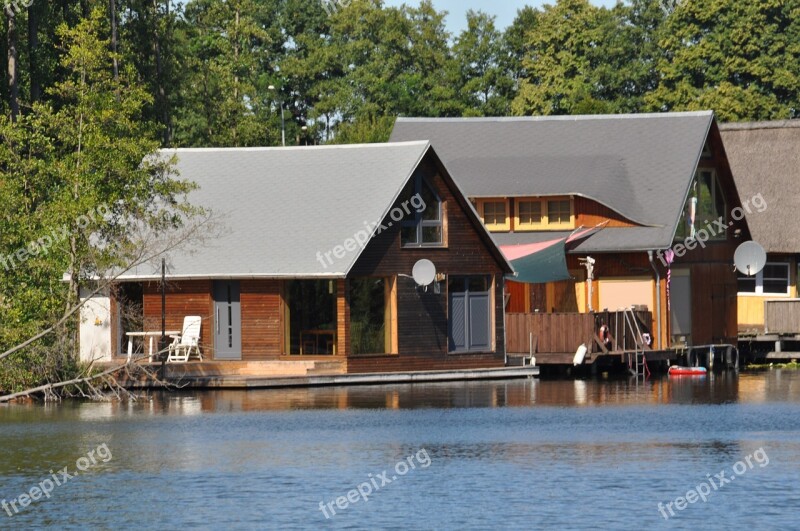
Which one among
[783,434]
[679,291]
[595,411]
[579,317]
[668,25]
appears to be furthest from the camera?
[668,25]

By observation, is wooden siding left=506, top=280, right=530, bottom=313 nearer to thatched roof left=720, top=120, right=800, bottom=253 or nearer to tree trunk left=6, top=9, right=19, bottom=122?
thatched roof left=720, top=120, right=800, bottom=253

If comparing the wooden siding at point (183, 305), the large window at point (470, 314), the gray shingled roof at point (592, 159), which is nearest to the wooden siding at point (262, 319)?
the wooden siding at point (183, 305)

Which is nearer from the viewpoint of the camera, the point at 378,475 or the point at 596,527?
the point at 596,527

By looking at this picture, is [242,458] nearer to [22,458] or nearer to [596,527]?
[22,458]

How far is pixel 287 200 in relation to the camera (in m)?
48.2

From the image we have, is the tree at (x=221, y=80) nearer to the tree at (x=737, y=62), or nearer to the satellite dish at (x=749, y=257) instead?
the tree at (x=737, y=62)

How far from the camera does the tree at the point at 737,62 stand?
7875cm

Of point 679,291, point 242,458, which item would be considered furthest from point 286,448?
point 679,291

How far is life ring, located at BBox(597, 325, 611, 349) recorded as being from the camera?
157 ft

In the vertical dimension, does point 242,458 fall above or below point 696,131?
below

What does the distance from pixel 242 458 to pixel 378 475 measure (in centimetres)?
335

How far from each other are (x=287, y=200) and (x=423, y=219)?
13.3 feet

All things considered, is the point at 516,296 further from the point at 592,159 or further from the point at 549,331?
the point at 592,159

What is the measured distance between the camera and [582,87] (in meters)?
84.3
